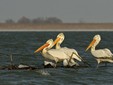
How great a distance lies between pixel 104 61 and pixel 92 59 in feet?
11.0

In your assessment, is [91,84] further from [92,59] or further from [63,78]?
[92,59]

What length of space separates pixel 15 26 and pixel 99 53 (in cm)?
10026

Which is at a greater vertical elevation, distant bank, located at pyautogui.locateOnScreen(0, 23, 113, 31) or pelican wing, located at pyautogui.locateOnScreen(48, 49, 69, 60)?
distant bank, located at pyautogui.locateOnScreen(0, 23, 113, 31)

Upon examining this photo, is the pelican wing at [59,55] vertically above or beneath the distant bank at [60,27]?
beneath

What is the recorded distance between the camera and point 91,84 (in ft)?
57.2

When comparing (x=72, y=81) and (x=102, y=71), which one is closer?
(x=72, y=81)

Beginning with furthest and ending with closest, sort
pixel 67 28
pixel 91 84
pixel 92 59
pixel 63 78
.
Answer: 1. pixel 67 28
2. pixel 92 59
3. pixel 63 78
4. pixel 91 84

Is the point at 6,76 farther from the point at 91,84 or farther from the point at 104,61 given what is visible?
the point at 104,61

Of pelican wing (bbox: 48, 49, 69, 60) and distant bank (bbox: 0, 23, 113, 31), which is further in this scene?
distant bank (bbox: 0, 23, 113, 31)

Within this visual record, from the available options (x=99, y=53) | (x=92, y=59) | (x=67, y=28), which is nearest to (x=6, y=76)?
(x=99, y=53)

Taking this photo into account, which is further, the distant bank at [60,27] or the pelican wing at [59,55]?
the distant bank at [60,27]

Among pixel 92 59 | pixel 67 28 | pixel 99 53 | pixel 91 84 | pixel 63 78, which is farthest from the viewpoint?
pixel 67 28

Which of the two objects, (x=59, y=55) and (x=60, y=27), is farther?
(x=60, y=27)

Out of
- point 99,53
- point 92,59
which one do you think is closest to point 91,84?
point 99,53
